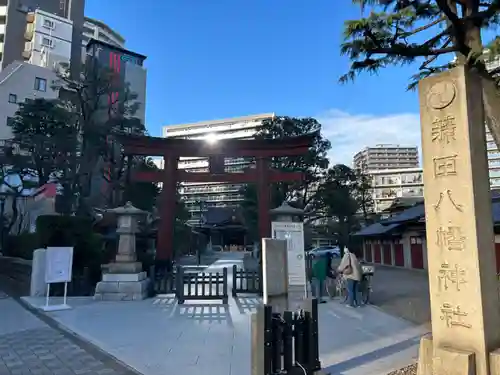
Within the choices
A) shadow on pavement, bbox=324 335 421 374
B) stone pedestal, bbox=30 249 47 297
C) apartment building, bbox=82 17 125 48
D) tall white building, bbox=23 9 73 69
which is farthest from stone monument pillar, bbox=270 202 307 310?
apartment building, bbox=82 17 125 48

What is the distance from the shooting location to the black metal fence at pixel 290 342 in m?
3.96

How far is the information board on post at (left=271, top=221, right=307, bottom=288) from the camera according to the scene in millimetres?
8889

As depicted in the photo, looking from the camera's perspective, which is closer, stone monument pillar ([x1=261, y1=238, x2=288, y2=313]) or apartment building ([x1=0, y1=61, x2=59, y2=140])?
stone monument pillar ([x1=261, y1=238, x2=288, y2=313])

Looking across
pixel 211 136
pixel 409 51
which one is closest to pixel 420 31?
pixel 409 51

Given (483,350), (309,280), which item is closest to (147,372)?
(483,350)

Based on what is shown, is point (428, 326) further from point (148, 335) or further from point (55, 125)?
point (55, 125)

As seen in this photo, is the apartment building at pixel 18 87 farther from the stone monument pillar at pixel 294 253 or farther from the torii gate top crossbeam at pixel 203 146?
the stone monument pillar at pixel 294 253

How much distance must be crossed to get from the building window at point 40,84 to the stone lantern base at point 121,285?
3212 centimetres

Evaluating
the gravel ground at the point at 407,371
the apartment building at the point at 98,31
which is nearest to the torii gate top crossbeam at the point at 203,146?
the gravel ground at the point at 407,371

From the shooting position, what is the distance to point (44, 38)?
42.1 metres

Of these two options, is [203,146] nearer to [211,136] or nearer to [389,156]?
[211,136]

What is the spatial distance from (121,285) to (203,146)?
6.49 m

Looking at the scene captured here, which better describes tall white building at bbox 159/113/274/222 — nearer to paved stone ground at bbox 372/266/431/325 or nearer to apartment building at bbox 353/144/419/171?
apartment building at bbox 353/144/419/171

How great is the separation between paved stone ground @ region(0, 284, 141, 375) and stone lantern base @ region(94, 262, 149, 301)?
9.05ft
